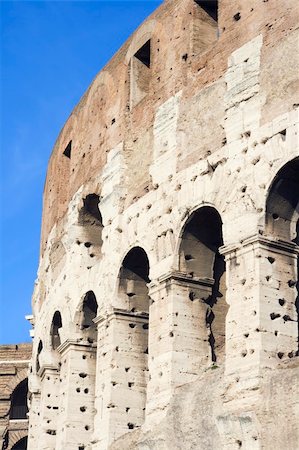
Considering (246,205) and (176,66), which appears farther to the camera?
(176,66)

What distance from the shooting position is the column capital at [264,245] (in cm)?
1116

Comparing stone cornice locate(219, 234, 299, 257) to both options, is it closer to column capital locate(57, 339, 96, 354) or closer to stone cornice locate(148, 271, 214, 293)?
stone cornice locate(148, 271, 214, 293)

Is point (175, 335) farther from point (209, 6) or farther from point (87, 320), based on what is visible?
point (209, 6)

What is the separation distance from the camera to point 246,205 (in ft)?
37.6

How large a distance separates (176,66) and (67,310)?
4550 mm

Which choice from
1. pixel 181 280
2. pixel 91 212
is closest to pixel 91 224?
pixel 91 212

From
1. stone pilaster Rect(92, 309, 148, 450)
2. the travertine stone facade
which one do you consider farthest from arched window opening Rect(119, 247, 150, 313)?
the travertine stone facade

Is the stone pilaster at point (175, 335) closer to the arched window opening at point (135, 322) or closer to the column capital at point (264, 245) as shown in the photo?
the arched window opening at point (135, 322)

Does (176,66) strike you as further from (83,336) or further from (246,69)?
(83,336)

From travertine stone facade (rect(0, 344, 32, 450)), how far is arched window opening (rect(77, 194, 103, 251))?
8.61 metres

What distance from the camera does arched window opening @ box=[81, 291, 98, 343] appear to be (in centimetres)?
1549

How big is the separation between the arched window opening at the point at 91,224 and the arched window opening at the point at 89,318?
2.76 feet

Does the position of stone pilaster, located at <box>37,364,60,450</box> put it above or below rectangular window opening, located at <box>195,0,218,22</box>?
below

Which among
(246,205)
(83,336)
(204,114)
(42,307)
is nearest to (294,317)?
(246,205)
